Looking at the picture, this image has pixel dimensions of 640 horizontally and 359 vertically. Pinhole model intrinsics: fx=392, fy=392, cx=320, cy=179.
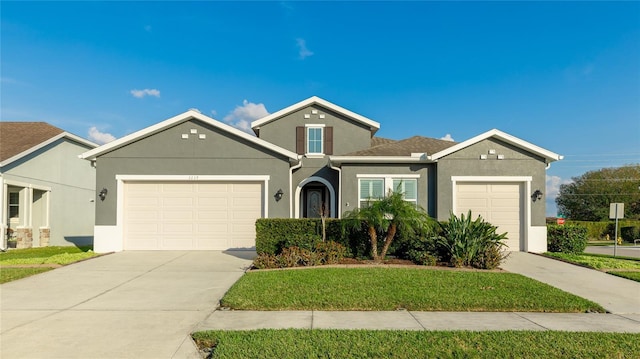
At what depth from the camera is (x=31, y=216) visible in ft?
58.3

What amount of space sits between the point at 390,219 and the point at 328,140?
26.4 ft

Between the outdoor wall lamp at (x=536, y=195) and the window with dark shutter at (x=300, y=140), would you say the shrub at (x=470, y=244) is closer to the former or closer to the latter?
the outdoor wall lamp at (x=536, y=195)

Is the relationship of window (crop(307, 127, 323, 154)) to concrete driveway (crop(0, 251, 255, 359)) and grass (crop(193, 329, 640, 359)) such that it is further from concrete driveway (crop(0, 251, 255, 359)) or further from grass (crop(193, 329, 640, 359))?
grass (crop(193, 329, 640, 359))

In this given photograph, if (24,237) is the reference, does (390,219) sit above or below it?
above

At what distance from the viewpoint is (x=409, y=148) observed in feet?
53.9

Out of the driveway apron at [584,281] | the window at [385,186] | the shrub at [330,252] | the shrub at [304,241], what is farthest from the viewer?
the window at [385,186]

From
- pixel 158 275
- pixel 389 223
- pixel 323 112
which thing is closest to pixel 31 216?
pixel 158 275

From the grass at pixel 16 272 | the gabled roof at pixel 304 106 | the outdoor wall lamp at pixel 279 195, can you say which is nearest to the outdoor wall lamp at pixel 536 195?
the gabled roof at pixel 304 106

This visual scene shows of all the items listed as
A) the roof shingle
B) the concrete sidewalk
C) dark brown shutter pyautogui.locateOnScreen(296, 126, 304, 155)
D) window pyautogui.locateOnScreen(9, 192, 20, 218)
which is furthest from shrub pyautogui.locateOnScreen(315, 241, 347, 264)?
window pyautogui.locateOnScreen(9, 192, 20, 218)

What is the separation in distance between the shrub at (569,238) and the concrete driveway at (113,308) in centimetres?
1125

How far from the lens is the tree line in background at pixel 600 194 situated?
43500mm

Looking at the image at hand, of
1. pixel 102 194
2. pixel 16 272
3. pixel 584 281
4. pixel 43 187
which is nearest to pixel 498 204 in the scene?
pixel 584 281

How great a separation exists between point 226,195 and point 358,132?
722 cm

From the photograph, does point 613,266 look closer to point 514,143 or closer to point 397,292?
point 514,143
